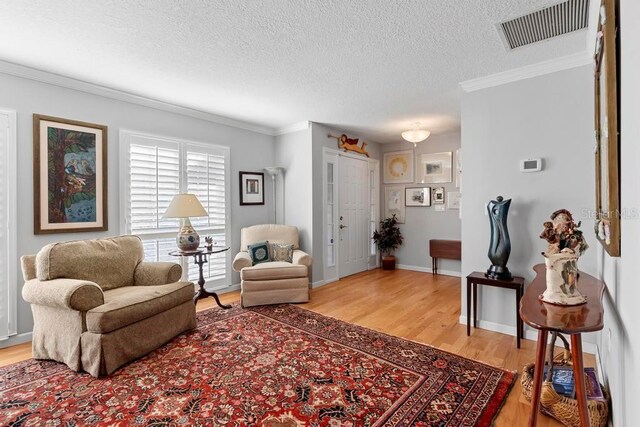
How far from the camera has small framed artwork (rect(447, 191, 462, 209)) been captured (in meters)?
5.48

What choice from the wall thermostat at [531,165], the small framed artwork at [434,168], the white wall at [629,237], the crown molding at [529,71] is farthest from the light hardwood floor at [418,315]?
the crown molding at [529,71]

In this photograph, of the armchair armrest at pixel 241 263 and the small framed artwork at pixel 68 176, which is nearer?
the small framed artwork at pixel 68 176

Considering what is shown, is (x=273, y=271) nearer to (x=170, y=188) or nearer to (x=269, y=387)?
(x=170, y=188)

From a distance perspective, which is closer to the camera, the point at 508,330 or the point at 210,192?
the point at 508,330

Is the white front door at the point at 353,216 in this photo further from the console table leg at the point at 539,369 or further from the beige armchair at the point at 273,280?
the console table leg at the point at 539,369

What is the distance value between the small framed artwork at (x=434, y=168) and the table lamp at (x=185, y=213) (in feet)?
13.1

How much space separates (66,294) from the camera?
2.25 metres

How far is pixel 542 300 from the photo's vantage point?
1.56 m

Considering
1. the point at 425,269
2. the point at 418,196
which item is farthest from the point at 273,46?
the point at 425,269

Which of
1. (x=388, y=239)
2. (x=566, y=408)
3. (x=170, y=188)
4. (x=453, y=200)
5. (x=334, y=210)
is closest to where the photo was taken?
(x=566, y=408)

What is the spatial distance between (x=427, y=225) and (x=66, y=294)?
5.19 metres

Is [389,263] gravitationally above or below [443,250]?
below

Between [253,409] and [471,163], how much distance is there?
2.84 metres

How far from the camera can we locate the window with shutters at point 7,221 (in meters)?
2.76
